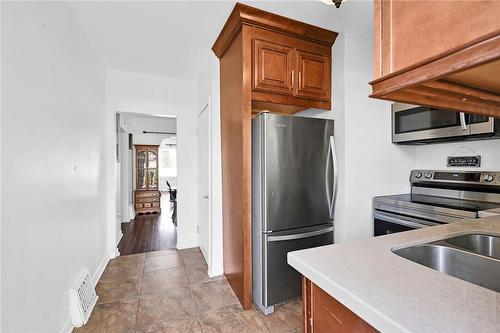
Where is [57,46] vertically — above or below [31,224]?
above

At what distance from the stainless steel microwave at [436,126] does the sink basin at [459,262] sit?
54.0 inches

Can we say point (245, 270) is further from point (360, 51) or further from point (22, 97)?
point (360, 51)

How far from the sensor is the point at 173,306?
6.88 feet

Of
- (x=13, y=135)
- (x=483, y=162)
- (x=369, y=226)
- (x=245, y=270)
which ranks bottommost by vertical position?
(x=245, y=270)

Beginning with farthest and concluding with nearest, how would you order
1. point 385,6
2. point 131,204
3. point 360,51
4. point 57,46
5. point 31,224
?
1. point 131,204
2. point 360,51
3. point 57,46
4. point 31,224
5. point 385,6

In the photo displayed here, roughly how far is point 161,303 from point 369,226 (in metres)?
2.09

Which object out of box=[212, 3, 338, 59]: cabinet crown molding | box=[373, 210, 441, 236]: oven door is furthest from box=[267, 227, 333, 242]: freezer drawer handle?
box=[212, 3, 338, 59]: cabinet crown molding

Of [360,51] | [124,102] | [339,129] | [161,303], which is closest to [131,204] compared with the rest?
[124,102]

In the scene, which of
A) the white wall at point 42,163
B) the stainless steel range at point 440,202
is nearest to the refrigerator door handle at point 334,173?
the stainless steel range at point 440,202

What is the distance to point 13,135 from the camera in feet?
3.94

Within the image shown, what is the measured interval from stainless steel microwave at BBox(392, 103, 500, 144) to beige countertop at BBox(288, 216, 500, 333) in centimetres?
153

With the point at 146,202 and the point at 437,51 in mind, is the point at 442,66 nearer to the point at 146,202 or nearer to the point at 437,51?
the point at 437,51

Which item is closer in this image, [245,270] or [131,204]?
[245,270]

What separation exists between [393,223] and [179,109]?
3.16 metres
